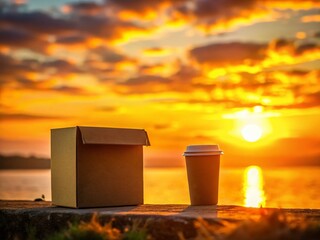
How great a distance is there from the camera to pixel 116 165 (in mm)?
10836

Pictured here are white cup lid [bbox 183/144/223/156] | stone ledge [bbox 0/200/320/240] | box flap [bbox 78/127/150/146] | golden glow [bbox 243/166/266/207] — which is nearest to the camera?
stone ledge [bbox 0/200/320/240]

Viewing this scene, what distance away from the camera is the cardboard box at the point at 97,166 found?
10328 mm

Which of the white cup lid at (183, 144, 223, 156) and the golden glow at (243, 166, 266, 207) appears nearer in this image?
the white cup lid at (183, 144, 223, 156)

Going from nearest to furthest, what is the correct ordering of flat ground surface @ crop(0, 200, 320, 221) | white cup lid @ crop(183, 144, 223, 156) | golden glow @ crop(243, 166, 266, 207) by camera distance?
flat ground surface @ crop(0, 200, 320, 221), white cup lid @ crop(183, 144, 223, 156), golden glow @ crop(243, 166, 266, 207)

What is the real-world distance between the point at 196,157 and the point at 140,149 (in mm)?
999

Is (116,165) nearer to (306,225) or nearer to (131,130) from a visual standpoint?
(131,130)

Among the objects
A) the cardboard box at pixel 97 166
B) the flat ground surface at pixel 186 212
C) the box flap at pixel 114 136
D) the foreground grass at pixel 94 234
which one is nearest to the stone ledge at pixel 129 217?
the flat ground surface at pixel 186 212

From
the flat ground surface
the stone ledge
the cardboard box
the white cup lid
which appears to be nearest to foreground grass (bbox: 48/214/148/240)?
the stone ledge

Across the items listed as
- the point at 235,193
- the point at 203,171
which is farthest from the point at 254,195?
the point at 203,171

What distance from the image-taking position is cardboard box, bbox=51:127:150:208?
10.3 m

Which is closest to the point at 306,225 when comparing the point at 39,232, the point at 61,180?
the point at 39,232

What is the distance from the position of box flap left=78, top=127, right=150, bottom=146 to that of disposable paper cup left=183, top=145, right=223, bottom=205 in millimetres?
828

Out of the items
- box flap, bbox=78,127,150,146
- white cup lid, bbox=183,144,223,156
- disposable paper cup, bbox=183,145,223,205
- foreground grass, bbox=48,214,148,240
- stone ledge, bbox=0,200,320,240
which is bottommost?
foreground grass, bbox=48,214,148,240

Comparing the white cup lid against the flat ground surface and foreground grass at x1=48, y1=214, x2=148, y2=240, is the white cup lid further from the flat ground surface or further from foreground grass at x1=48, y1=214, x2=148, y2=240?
foreground grass at x1=48, y1=214, x2=148, y2=240
